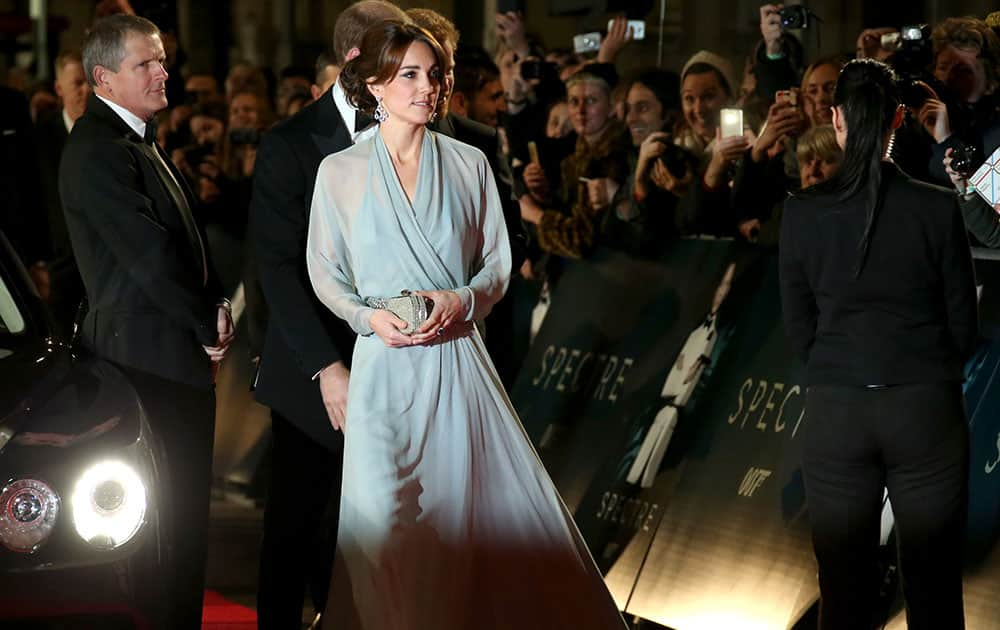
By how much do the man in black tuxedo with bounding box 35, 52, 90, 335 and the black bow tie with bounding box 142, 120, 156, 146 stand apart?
421cm

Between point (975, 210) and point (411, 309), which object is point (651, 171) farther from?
point (411, 309)

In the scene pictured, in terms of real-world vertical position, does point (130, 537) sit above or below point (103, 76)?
below

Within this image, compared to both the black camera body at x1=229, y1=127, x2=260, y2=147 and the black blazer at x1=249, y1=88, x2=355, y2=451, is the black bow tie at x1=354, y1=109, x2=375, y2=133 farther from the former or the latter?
the black camera body at x1=229, y1=127, x2=260, y2=147

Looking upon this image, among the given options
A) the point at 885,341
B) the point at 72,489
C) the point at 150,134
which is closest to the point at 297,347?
the point at 150,134

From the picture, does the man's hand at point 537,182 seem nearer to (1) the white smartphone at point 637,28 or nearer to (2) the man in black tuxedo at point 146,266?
(1) the white smartphone at point 637,28

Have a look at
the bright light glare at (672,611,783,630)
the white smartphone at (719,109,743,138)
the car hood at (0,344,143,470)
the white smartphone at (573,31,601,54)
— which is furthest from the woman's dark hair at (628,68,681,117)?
the car hood at (0,344,143,470)

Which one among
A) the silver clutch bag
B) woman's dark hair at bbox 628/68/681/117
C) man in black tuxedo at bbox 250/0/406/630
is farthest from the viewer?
woman's dark hair at bbox 628/68/681/117

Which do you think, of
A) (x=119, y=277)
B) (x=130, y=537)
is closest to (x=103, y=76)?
(x=119, y=277)

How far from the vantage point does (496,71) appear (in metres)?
10.1

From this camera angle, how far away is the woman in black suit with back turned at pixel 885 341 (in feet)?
19.0

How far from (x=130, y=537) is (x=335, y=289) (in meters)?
1.23

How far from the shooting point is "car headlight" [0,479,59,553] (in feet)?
15.8

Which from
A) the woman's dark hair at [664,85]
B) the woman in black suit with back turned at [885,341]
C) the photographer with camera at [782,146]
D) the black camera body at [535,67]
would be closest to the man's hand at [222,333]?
the woman in black suit with back turned at [885,341]

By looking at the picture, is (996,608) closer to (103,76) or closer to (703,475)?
(703,475)
